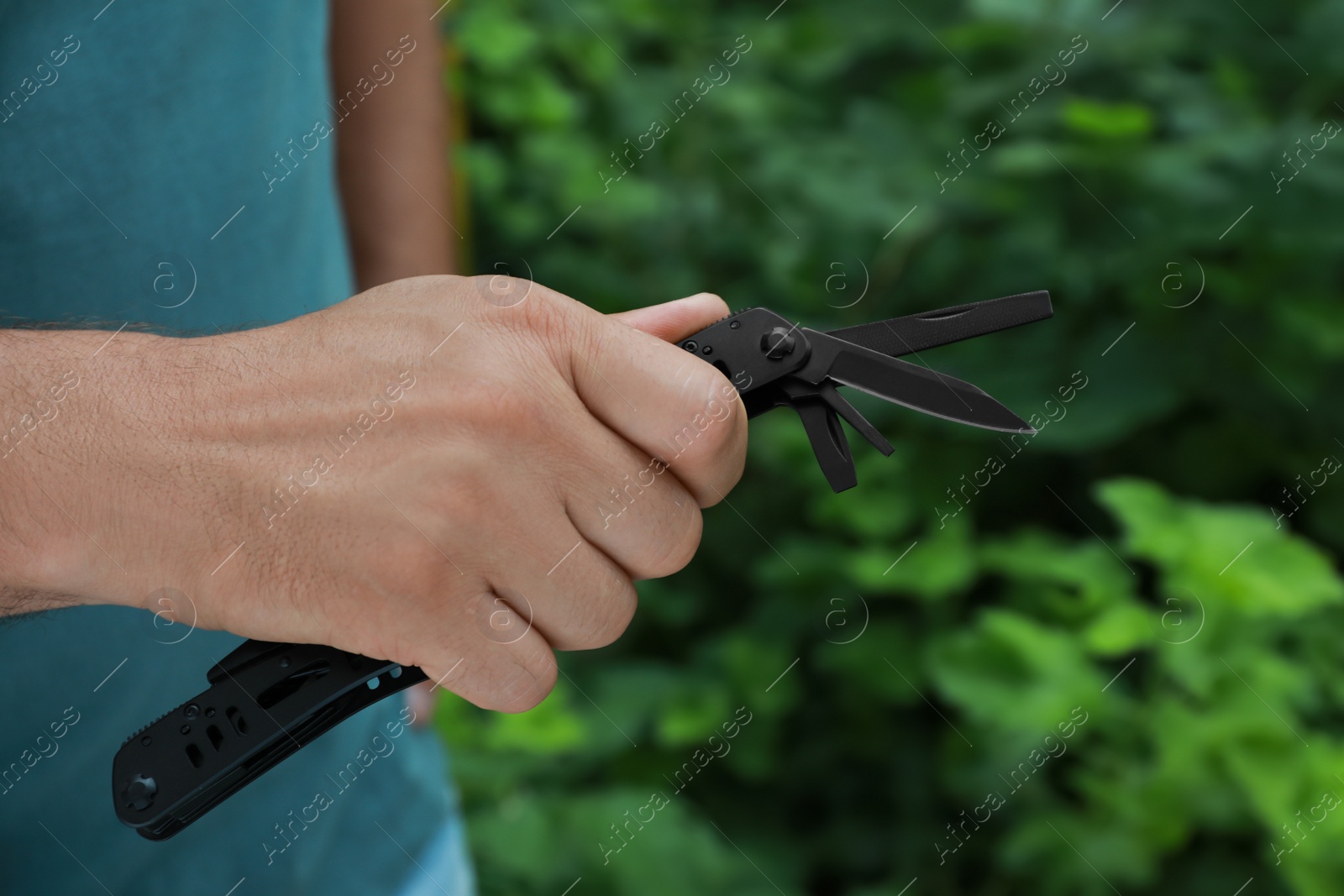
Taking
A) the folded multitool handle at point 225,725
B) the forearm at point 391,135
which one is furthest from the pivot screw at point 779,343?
the forearm at point 391,135

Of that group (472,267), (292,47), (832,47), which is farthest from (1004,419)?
(472,267)

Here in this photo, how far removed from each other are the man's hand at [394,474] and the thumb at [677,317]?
0.04 meters

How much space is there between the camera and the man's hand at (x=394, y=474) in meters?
0.46

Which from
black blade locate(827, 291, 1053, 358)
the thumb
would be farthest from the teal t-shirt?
black blade locate(827, 291, 1053, 358)

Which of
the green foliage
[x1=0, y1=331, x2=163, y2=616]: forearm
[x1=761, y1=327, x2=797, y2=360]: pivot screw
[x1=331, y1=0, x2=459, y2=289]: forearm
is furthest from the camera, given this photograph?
the green foliage

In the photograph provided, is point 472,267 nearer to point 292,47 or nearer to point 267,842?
point 292,47

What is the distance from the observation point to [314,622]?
49 centimetres

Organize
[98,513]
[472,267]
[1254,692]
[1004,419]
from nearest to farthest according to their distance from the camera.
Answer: [98,513] → [1004,419] → [1254,692] → [472,267]

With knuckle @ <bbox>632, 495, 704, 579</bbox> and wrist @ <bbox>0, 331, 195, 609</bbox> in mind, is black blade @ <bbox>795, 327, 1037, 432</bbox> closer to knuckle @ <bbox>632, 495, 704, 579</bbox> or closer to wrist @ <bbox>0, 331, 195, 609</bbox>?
knuckle @ <bbox>632, 495, 704, 579</bbox>

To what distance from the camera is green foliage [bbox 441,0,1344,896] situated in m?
Result: 1.13

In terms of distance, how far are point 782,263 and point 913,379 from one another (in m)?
0.91

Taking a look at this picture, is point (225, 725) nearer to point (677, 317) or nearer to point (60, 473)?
point (60, 473)

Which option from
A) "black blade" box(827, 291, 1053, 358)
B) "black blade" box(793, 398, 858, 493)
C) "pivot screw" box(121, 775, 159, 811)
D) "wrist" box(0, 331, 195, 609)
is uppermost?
"wrist" box(0, 331, 195, 609)

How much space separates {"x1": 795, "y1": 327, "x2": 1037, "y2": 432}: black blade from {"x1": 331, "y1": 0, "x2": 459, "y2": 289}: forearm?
495 millimetres
